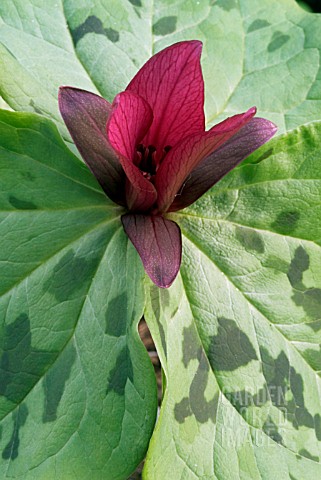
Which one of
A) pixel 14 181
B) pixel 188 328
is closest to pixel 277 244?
pixel 188 328

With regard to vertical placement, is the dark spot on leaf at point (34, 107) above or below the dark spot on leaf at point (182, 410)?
above

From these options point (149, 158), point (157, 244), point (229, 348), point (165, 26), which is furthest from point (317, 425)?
point (165, 26)

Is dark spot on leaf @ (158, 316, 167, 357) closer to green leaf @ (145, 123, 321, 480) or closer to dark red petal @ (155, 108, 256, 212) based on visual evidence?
green leaf @ (145, 123, 321, 480)

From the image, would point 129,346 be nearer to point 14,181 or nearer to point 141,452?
point 141,452

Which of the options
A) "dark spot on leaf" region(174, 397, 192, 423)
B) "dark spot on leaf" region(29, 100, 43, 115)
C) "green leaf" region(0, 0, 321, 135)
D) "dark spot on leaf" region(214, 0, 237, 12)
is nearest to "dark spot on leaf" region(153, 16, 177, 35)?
"green leaf" region(0, 0, 321, 135)

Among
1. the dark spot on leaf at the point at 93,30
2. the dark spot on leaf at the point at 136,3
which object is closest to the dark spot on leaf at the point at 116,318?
the dark spot on leaf at the point at 93,30

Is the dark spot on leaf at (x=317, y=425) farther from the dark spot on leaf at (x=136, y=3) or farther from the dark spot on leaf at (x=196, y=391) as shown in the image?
the dark spot on leaf at (x=136, y=3)

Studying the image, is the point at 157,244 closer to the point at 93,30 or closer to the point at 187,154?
the point at 187,154
